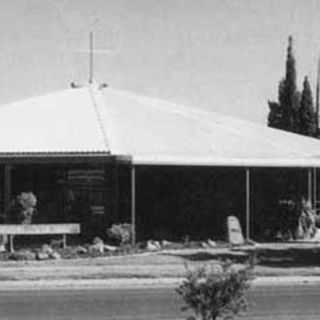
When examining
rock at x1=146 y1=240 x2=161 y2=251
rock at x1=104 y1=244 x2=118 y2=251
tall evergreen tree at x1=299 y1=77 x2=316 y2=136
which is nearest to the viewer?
rock at x1=104 y1=244 x2=118 y2=251

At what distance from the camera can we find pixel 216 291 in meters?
11.9

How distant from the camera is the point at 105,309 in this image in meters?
18.5

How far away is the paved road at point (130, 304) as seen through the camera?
1731cm

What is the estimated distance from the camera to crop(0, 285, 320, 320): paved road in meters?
17.3

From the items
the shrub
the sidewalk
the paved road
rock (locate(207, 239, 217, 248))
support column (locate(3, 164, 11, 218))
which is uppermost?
support column (locate(3, 164, 11, 218))

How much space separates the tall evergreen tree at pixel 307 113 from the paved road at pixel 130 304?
40001 millimetres

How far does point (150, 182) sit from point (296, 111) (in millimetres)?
31365

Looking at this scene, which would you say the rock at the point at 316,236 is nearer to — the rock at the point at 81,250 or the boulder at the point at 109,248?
the boulder at the point at 109,248

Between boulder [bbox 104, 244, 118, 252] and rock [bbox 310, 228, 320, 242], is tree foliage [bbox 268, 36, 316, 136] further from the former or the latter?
→ boulder [bbox 104, 244, 118, 252]

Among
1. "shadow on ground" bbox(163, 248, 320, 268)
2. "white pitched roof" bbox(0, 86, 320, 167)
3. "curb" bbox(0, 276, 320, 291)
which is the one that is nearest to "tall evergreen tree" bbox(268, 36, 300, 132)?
"white pitched roof" bbox(0, 86, 320, 167)

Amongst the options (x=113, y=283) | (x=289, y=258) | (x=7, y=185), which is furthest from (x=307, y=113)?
(x=113, y=283)

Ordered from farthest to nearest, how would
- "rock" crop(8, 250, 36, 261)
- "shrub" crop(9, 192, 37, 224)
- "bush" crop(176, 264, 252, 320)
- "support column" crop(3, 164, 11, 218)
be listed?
"support column" crop(3, 164, 11, 218) < "shrub" crop(9, 192, 37, 224) < "rock" crop(8, 250, 36, 261) < "bush" crop(176, 264, 252, 320)

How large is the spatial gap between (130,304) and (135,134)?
15.3 m

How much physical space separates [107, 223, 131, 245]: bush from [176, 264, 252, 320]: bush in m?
18.2
